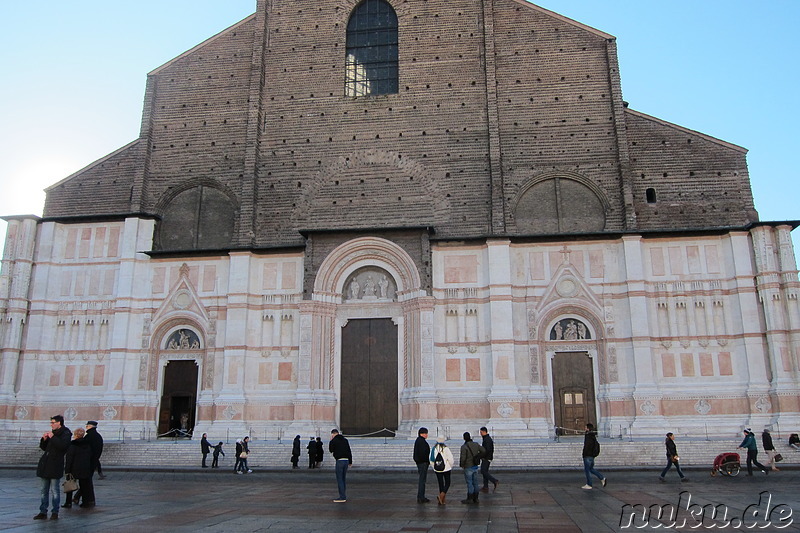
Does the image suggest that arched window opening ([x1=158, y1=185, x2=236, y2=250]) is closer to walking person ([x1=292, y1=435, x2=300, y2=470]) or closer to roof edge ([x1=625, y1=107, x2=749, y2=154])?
walking person ([x1=292, y1=435, x2=300, y2=470])

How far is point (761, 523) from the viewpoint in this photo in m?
8.49

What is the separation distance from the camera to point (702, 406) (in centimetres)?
2008

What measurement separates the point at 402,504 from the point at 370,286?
12387 millimetres

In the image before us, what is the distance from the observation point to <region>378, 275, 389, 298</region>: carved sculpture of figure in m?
22.7

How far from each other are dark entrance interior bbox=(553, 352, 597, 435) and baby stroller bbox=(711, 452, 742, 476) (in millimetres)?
5598

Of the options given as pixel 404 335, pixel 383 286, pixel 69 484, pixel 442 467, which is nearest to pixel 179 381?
pixel 383 286

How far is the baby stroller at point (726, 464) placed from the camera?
49.9 ft

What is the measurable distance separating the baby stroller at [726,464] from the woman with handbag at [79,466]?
1333cm

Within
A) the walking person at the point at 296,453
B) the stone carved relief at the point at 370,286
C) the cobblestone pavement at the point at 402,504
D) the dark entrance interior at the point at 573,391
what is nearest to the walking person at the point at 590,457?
the cobblestone pavement at the point at 402,504

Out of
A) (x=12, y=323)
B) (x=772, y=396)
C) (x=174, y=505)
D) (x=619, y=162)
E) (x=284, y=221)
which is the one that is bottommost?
(x=174, y=505)

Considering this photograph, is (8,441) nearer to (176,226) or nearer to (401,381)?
(176,226)

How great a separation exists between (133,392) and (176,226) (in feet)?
20.3

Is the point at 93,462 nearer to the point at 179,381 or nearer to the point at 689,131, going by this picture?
the point at 179,381

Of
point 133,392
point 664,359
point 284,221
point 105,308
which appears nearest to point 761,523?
point 664,359
